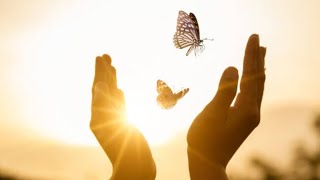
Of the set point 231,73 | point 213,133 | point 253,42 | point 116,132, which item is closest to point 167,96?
point 116,132

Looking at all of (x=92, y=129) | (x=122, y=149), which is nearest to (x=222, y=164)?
(x=122, y=149)

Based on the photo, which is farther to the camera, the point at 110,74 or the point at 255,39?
the point at 110,74

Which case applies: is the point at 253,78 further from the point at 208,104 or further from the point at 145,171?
the point at 145,171

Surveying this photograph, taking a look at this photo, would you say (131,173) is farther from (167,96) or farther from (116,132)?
(167,96)

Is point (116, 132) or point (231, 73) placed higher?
point (231, 73)

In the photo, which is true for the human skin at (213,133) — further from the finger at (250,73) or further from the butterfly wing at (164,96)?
the butterfly wing at (164,96)

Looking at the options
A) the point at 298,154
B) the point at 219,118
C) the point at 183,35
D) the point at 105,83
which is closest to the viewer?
the point at 219,118
